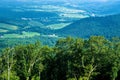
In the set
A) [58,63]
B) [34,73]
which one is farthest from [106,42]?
[34,73]

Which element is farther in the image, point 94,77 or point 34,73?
point 34,73

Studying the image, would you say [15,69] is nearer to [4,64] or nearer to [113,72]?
[4,64]

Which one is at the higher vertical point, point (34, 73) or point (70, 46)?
point (70, 46)

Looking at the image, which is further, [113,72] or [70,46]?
[70,46]

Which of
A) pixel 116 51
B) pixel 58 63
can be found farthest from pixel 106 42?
pixel 58 63

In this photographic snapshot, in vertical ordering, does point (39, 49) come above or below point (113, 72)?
above

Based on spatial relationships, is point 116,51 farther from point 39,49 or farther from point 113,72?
point 39,49
